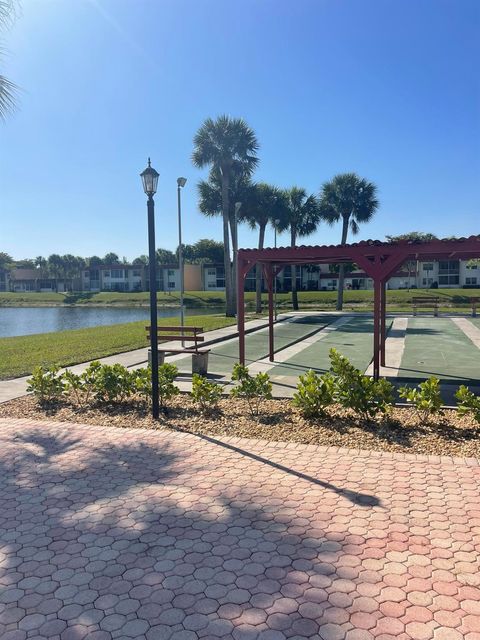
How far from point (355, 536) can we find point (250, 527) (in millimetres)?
748

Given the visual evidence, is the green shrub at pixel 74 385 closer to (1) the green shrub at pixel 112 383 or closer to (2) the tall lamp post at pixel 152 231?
(1) the green shrub at pixel 112 383

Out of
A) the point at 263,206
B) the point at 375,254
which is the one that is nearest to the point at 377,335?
the point at 375,254

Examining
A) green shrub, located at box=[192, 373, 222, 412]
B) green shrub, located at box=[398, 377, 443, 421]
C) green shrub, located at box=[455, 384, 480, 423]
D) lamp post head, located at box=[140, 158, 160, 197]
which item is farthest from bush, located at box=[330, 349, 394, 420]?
lamp post head, located at box=[140, 158, 160, 197]

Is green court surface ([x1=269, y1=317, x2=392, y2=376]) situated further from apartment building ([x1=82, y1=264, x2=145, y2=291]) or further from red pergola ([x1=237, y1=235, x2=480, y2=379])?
apartment building ([x1=82, y1=264, x2=145, y2=291])

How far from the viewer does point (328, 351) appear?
508 inches

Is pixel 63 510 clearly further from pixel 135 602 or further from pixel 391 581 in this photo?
pixel 391 581

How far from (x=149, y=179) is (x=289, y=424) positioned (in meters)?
3.68

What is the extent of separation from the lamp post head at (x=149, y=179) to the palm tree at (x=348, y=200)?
2612 cm

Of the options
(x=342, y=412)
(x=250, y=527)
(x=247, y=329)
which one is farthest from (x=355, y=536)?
(x=247, y=329)

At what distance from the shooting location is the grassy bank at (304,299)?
39.1m

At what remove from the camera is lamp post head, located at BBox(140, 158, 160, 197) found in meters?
6.33

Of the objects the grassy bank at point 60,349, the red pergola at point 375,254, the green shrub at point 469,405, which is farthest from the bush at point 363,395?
the grassy bank at point 60,349

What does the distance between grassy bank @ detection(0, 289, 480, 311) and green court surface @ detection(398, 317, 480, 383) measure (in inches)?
571

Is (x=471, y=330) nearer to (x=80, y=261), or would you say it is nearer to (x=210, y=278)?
(x=210, y=278)
